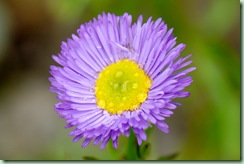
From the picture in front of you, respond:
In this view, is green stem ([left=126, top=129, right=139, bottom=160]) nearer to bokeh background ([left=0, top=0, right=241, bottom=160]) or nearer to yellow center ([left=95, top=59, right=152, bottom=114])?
yellow center ([left=95, top=59, right=152, bottom=114])

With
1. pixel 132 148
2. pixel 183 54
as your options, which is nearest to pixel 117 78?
pixel 132 148

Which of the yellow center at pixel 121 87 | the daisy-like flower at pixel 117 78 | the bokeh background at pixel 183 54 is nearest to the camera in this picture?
the daisy-like flower at pixel 117 78

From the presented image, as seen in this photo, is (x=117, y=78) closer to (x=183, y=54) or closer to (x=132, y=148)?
(x=132, y=148)

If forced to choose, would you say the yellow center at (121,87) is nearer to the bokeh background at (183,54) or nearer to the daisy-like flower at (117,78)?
the daisy-like flower at (117,78)

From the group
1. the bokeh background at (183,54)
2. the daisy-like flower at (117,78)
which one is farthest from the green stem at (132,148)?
the bokeh background at (183,54)

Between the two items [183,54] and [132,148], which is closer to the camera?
[132,148]

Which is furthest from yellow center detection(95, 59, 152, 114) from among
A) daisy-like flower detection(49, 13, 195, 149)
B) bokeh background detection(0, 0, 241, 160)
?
bokeh background detection(0, 0, 241, 160)
